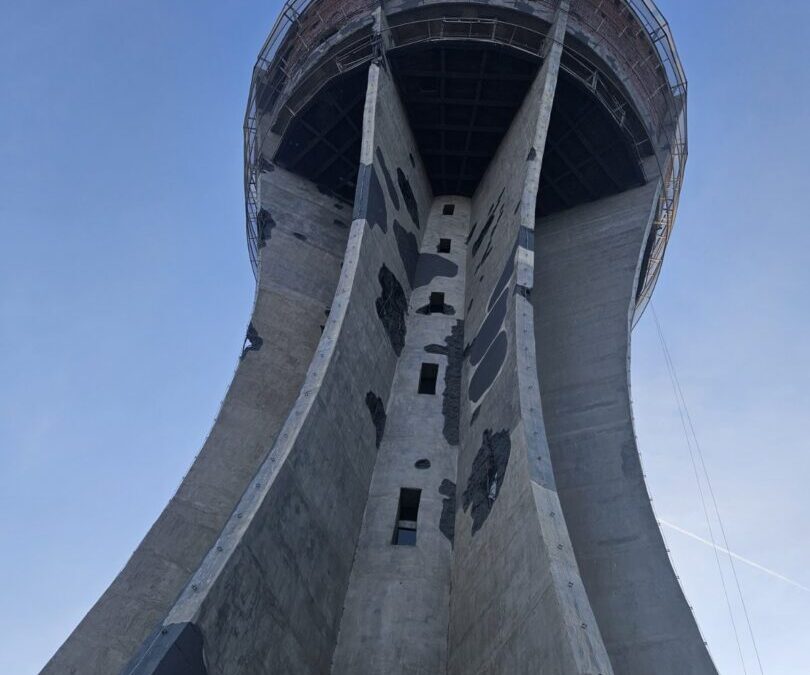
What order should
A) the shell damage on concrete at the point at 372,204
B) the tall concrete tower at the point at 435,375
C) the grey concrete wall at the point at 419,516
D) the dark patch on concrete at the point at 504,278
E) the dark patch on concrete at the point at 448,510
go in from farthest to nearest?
the shell damage on concrete at the point at 372,204, the dark patch on concrete at the point at 504,278, the dark patch on concrete at the point at 448,510, the grey concrete wall at the point at 419,516, the tall concrete tower at the point at 435,375

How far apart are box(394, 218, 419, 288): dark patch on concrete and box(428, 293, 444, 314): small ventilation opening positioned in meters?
0.57

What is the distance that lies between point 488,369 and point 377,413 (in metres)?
1.97

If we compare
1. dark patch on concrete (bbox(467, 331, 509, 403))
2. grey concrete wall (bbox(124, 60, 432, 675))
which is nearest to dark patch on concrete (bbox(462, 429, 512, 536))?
dark patch on concrete (bbox(467, 331, 509, 403))

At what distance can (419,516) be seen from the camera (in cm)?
1231

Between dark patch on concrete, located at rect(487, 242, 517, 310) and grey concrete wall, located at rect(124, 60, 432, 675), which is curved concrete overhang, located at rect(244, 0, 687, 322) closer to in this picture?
grey concrete wall, located at rect(124, 60, 432, 675)

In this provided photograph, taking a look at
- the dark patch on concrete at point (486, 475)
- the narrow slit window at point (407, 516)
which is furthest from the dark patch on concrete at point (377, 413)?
the dark patch on concrete at point (486, 475)

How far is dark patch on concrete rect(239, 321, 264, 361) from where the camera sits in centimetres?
1544

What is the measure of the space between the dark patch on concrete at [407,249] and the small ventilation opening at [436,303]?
1.88 feet

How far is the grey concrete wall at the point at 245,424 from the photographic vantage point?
457 inches

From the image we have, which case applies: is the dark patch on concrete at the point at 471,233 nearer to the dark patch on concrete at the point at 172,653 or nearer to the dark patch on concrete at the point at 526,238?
the dark patch on concrete at the point at 526,238

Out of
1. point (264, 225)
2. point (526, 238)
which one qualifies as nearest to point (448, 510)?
point (526, 238)

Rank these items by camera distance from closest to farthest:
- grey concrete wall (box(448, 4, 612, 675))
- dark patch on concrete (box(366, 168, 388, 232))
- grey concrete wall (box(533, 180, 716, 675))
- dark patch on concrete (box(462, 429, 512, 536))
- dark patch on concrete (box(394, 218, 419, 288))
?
grey concrete wall (box(448, 4, 612, 675)), dark patch on concrete (box(462, 429, 512, 536)), grey concrete wall (box(533, 180, 716, 675)), dark patch on concrete (box(366, 168, 388, 232)), dark patch on concrete (box(394, 218, 419, 288))

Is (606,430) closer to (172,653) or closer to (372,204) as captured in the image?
(372,204)

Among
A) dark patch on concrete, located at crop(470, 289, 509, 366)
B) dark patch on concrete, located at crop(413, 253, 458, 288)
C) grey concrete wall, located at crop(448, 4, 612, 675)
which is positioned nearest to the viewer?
grey concrete wall, located at crop(448, 4, 612, 675)
